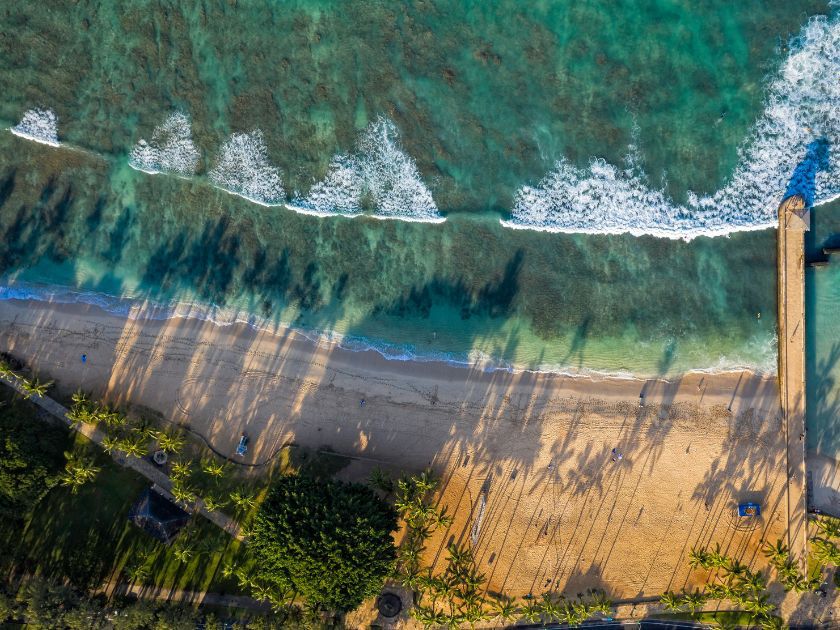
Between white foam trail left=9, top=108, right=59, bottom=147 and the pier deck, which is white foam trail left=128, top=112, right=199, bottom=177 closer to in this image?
white foam trail left=9, top=108, right=59, bottom=147

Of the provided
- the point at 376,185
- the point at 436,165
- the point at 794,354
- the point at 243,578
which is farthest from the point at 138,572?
the point at 794,354

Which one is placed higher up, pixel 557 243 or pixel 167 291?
pixel 557 243

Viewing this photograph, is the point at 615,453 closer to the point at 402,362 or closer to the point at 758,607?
the point at 758,607

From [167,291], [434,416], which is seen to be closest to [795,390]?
[434,416]

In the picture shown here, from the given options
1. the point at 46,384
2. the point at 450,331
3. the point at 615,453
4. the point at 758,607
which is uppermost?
the point at 450,331

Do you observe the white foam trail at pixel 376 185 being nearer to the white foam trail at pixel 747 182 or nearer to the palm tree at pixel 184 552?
the white foam trail at pixel 747 182

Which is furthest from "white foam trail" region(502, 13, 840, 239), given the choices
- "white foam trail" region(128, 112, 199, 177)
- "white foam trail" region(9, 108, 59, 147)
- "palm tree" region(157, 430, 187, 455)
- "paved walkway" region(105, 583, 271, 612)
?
"white foam trail" region(9, 108, 59, 147)

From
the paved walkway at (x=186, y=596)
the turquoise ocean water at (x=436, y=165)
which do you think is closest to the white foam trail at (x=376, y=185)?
the turquoise ocean water at (x=436, y=165)
